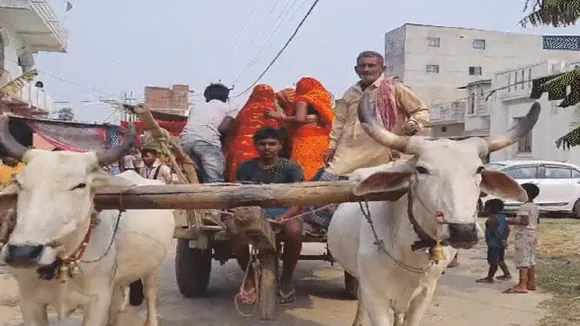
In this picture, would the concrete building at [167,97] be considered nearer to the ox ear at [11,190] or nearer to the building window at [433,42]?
the building window at [433,42]

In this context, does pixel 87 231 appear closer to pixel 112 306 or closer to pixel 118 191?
pixel 118 191

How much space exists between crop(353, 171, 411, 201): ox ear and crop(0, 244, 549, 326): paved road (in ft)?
8.04

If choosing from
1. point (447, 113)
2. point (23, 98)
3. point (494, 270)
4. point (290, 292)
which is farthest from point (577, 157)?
point (290, 292)

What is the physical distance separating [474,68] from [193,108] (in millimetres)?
39598

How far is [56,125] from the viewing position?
12.3 m

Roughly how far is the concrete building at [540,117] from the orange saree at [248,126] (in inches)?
580

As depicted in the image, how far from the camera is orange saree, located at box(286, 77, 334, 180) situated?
21.6 feet

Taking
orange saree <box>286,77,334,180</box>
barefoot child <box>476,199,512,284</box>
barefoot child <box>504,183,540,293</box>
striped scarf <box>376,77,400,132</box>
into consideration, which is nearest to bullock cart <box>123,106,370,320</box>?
orange saree <box>286,77,334,180</box>

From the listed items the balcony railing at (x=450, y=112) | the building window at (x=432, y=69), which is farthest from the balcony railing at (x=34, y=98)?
the building window at (x=432, y=69)

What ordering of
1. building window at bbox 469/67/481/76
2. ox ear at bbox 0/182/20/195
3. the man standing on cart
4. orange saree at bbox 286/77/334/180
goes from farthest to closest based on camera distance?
building window at bbox 469/67/481/76
the man standing on cart
orange saree at bbox 286/77/334/180
ox ear at bbox 0/182/20/195

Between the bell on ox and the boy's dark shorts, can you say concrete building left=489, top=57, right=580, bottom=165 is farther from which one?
the bell on ox

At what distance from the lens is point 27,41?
2194cm

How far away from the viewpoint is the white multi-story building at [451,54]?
→ 42.4 m

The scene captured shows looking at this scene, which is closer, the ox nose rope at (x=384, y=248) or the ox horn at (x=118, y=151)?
the ox horn at (x=118, y=151)
